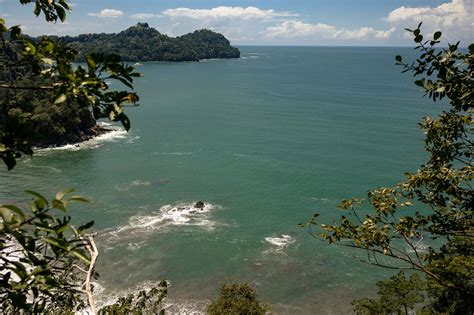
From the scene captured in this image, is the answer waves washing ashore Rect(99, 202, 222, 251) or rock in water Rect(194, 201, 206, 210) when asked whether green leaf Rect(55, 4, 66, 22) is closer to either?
waves washing ashore Rect(99, 202, 222, 251)

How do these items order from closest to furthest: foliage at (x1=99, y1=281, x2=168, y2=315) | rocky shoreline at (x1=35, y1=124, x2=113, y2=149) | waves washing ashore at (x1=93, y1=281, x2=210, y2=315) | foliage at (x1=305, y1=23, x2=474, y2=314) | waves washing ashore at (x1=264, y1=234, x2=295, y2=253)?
foliage at (x1=305, y1=23, x2=474, y2=314) < foliage at (x1=99, y1=281, x2=168, y2=315) < waves washing ashore at (x1=93, y1=281, x2=210, y2=315) < waves washing ashore at (x1=264, y1=234, x2=295, y2=253) < rocky shoreline at (x1=35, y1=124, x2=113, y2=149)

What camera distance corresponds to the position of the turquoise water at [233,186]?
32906 millimetres

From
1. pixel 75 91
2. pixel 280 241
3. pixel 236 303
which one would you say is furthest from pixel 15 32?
pixel 280 241

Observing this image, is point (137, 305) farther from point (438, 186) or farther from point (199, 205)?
point (199, 205)

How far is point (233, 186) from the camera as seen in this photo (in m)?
→ 50.1

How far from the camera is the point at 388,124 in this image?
257ft

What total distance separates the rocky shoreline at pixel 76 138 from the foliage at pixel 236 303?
4922cm

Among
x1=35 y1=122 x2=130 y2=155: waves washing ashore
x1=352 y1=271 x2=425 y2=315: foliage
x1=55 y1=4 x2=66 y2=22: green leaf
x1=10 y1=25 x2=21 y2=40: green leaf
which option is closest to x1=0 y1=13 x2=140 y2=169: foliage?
x1=10 y1=25 x2=21 y2=40: green leaf

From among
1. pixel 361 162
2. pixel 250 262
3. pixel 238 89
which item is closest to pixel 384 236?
pixel 250 262

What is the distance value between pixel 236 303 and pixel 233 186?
25959 millimetres

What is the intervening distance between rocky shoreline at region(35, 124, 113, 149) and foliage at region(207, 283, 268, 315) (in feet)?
161

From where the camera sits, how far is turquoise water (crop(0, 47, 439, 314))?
32906mm

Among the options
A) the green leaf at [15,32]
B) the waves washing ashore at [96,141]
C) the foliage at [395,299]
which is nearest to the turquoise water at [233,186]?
the waves washing ashore at [96,141]

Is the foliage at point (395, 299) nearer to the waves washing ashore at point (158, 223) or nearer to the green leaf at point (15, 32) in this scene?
the waves washing ashore at point (158, 223)
